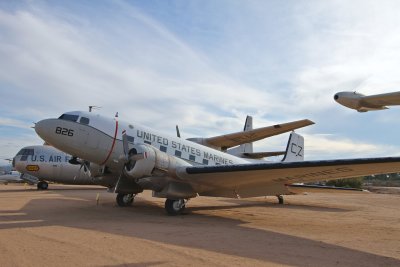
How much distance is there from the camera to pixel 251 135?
25.4m

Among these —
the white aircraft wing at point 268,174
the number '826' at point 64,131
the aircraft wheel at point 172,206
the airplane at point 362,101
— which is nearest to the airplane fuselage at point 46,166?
the number '826' at point 64,131

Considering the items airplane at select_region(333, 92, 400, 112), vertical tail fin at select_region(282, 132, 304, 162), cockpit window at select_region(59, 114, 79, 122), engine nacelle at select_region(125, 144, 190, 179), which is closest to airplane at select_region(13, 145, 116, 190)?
cockpit window at select_region(59, 114, 79, 122)

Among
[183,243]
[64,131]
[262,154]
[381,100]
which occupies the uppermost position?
[262,154]

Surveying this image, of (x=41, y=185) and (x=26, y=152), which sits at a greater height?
(x=26, y=152)

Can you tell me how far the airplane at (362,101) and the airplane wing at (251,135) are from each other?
1523cm

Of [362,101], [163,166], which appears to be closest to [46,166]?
[163,166]

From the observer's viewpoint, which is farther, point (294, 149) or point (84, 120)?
point (294, 149)

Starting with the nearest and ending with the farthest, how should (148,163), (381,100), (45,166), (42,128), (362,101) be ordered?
1. (381,100)
2. (362,101)
3. (148,163)
4. (42,128)
5. (45,166)

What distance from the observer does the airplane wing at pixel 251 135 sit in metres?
21.8

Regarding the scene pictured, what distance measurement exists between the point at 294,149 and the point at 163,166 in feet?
31.6

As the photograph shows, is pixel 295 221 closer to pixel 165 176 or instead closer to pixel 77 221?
pixel 165 176

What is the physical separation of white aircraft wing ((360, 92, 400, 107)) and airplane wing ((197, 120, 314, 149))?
603 inches

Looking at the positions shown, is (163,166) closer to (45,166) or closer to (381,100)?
(381,100)

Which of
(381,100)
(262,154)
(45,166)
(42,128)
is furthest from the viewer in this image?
(262,154)
